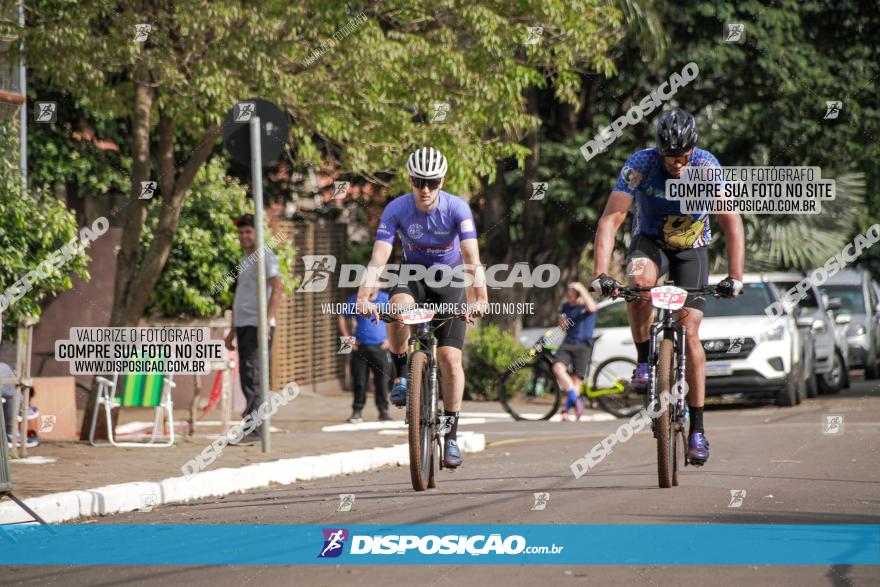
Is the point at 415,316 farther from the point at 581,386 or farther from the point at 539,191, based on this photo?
the point at 539,191

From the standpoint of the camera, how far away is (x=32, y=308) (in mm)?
13711

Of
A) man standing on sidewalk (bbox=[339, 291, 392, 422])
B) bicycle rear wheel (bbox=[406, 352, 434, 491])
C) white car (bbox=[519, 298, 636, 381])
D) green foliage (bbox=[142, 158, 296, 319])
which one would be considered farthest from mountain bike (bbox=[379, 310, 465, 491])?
white car (bbox=[519, 298, 636, 381])

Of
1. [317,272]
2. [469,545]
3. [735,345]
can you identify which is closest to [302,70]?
[735,345]

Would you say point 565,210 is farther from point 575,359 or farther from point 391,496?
point 391,496

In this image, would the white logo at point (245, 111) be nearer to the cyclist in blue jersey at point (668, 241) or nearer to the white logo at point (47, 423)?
the white logo at point (47, 423)

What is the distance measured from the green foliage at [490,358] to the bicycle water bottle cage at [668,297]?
43.2 ft

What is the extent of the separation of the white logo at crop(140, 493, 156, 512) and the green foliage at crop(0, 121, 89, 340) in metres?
3.87

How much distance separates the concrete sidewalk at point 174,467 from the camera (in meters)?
9.55

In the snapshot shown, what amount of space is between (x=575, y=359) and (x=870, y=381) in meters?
11.3

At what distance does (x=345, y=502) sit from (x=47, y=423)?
6.06 metres

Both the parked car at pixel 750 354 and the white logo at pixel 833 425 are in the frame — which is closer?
the white logo at pixel 833 425

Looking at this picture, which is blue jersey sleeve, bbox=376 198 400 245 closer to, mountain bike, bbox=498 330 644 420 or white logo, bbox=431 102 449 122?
white logo, bbox=431 102 449 122

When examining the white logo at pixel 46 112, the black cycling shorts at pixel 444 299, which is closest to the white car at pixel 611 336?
the white logo at pixel 46 112

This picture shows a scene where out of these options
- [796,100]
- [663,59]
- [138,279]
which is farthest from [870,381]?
[138,279]
